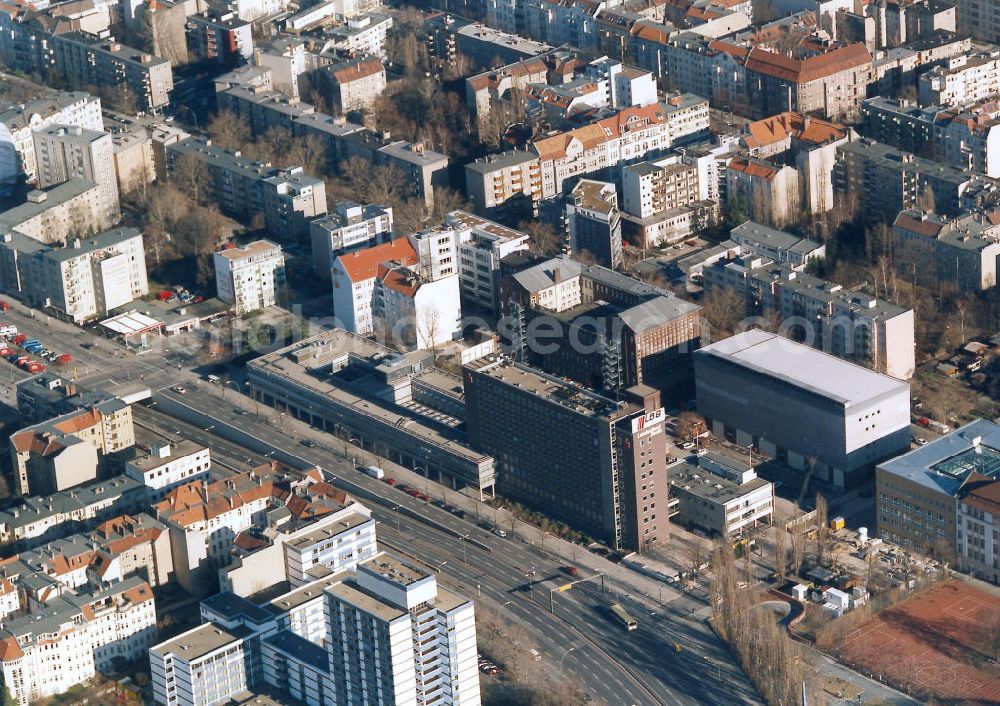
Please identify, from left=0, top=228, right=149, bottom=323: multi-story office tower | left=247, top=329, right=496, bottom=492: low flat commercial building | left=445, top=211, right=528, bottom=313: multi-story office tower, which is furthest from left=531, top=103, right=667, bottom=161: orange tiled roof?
left=0, top=228, right=149, bottom=323: multi-story office tower

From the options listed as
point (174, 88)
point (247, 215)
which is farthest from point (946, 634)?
point (174, 88)

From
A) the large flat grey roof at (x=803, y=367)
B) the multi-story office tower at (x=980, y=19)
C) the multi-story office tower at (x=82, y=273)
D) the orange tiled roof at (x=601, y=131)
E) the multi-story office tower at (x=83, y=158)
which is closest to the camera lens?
the large flat grey roof at (x=803, y=367)

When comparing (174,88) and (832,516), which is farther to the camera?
(174,88)

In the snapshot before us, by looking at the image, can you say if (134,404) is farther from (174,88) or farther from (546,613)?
(174,88)

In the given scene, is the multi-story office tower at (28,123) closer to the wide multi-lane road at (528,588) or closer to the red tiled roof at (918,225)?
the wide multi-lane road at (528,588)

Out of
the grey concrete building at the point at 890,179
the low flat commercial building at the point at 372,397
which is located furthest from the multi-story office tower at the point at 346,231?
the grey concrete building at the point at 890,179

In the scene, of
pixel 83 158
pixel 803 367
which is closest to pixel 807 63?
pixel 803 367
